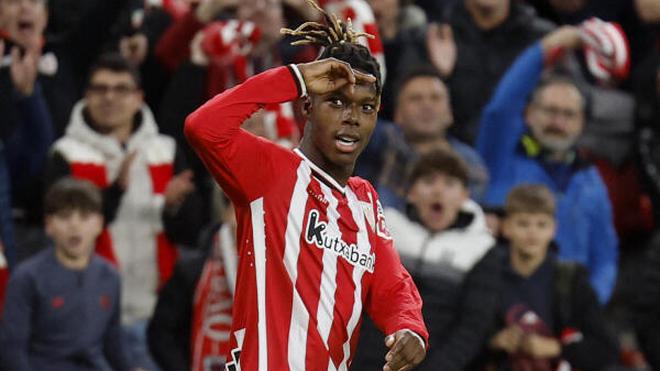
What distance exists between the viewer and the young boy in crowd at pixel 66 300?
7.55 metres

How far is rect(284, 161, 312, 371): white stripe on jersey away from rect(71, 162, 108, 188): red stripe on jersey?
353 centimetres

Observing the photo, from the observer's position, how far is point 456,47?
31.9 feet

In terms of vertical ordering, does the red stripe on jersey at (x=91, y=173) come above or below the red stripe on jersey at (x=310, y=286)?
below

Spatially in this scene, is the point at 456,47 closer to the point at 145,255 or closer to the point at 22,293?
the point at 145,255

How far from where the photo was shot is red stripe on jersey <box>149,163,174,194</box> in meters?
8.64

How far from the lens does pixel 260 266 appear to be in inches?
201

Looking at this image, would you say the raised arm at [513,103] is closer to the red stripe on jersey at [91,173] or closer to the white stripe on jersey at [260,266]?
the red stripe on jersey at [91,173]

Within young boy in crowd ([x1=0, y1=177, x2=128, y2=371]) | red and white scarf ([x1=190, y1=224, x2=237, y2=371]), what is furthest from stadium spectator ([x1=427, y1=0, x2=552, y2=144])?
young boy in crowd ([x1=0, y1=177, x2=128, y2=371])

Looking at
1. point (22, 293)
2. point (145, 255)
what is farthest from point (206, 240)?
point (22, 293)

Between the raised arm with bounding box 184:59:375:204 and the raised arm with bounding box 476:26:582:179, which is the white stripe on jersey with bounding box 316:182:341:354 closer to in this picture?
the raised arm with bounding box 184:59:375:204

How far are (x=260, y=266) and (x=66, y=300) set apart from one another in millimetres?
2779

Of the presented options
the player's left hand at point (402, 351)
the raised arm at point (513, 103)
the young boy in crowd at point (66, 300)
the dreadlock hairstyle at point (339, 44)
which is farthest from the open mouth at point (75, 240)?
the player's left hand at point (402, 351)

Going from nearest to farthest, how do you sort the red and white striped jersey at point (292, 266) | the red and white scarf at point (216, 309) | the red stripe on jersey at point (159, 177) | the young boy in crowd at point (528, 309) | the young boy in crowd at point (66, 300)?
the red and white striped jersey at point (292, 266) < the young boy in crowd at point (66, 300) < the young boy in crowd at point (528, 309) < the red and white scarf at point (216, 309) < the red stripe on jersey at point (159, 177)

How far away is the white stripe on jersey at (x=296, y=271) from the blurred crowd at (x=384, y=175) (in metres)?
2.47
